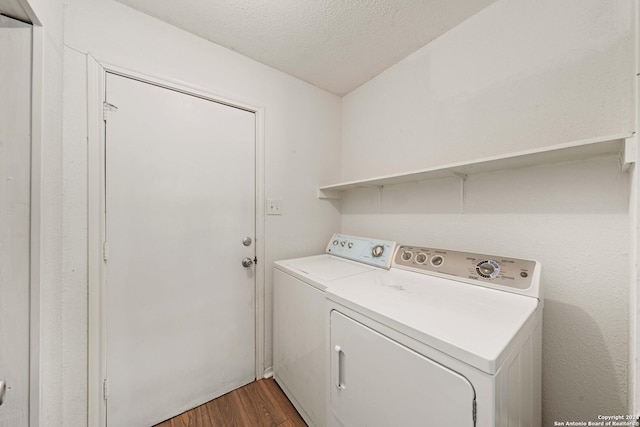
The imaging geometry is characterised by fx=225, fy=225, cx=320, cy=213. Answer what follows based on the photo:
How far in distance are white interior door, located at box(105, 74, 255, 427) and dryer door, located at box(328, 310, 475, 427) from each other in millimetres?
858

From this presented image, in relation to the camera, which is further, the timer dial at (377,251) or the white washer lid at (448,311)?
the timer dial at (377,251)

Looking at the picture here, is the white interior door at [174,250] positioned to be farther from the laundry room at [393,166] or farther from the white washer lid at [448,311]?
the white washer lid at [448,311]

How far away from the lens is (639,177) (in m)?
0.60

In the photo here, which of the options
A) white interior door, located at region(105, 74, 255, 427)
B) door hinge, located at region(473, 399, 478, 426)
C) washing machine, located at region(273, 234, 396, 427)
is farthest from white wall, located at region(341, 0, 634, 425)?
white interior door, located at region(105, 74, 255, 427)

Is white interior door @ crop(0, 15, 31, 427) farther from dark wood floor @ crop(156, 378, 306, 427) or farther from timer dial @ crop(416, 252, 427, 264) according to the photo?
timer dial @ crop(416, 252, 427, 264)

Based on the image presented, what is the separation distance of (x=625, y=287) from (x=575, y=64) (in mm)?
948

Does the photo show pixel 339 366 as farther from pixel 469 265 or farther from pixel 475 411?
pixel 469 265

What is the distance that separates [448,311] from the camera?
829 mm

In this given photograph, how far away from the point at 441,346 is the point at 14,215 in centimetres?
139

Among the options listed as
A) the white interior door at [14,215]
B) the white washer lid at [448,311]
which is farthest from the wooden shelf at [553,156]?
the white interior door at [14,215]

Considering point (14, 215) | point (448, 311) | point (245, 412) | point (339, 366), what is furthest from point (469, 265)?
point (14, 215)

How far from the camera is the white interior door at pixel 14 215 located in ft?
2.21

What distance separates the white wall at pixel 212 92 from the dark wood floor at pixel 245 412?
0.24 m

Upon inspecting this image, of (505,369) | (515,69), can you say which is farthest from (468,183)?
(505,369)
